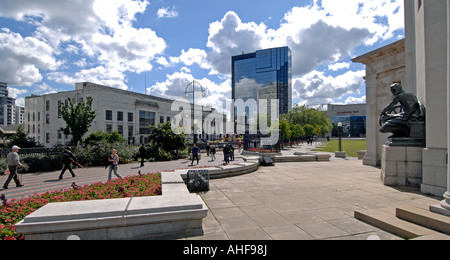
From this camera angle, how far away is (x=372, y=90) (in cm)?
1357

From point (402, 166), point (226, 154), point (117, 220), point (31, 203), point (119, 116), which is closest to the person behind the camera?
point (117, 220)

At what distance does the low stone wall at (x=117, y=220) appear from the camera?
3.38m

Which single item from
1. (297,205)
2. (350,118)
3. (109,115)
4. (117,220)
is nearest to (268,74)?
(350,118)

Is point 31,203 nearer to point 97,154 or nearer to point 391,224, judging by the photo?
point 391,224

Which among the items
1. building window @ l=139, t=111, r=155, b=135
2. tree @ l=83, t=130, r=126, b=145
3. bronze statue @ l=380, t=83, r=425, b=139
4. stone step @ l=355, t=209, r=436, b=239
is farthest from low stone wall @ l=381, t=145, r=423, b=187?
building window @ l=139, t=111, r=155, b=135

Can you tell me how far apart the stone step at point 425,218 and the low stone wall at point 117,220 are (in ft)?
12.2

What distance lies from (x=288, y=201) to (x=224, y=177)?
4015 millimetres

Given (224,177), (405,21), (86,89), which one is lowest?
(224,177)

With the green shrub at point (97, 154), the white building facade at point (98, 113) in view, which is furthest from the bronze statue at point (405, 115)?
the white building facade at point (98, 113)

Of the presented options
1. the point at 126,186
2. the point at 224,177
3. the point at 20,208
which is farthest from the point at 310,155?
the point at 20,208

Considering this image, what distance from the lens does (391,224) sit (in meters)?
4.01

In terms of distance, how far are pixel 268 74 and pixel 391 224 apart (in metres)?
139

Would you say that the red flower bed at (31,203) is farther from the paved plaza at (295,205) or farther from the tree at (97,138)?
the tree at (97,138)
